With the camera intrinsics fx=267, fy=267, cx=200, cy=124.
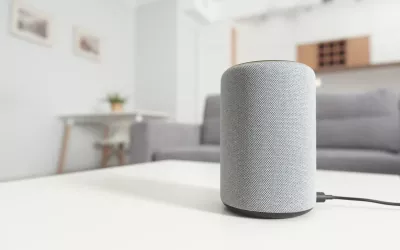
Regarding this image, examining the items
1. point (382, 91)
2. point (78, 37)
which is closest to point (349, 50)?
point (382, 91)

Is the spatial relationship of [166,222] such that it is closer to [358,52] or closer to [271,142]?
[271,142]

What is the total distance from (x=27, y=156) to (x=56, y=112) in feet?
1.62

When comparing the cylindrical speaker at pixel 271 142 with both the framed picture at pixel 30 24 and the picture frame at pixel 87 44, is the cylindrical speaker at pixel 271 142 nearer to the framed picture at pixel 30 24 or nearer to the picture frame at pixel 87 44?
the framed picture at pixel 30 24

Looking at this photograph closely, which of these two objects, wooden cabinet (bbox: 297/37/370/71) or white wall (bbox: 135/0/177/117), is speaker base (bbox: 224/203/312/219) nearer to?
white wall (bbox: 135/0/177/117)

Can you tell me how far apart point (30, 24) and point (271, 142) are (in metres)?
2.82

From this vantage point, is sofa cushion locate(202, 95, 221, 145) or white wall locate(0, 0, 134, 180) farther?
white wall locate(0, 0, 134, 180)

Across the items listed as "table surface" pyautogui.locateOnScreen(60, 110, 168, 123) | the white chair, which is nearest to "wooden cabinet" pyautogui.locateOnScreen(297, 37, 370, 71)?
"table surface" pyautogui.locateOnScreen(60, 110, 168, 123)

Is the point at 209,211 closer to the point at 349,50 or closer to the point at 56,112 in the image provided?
the point at 56,112

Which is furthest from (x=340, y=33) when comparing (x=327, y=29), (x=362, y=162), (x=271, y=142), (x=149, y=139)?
(x=271, y=142)

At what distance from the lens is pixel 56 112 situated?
2668 mm

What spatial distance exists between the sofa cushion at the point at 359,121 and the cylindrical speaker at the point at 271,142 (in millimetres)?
1450

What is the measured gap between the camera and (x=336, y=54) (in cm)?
360

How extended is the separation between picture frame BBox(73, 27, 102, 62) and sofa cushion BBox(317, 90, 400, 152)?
8.00 feet

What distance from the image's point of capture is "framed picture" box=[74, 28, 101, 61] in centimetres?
284
